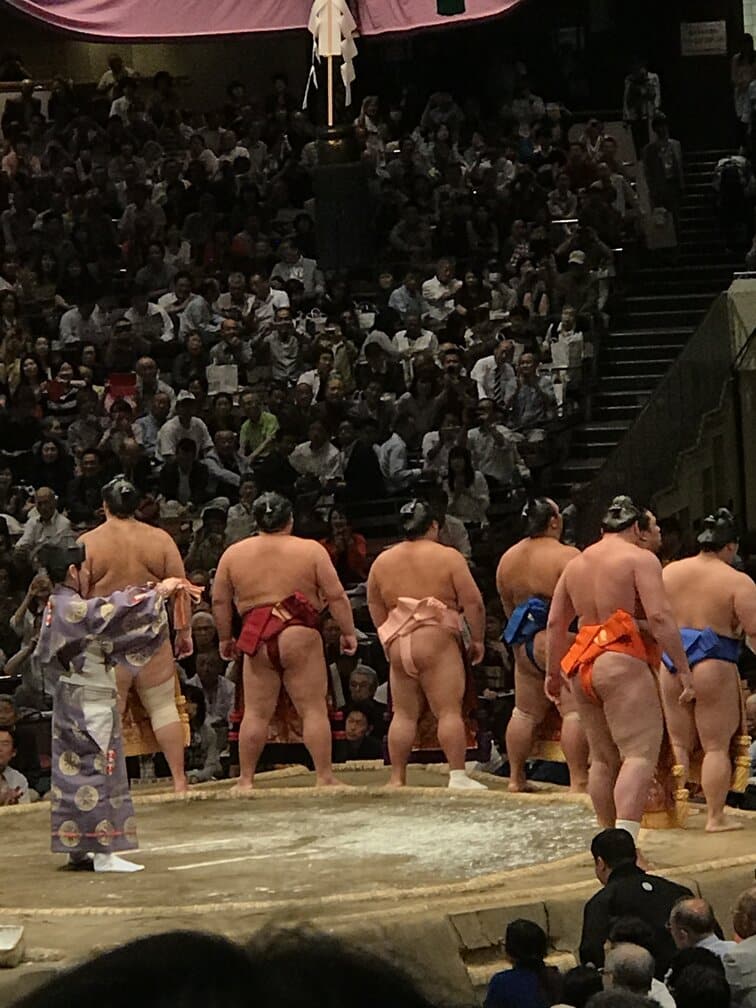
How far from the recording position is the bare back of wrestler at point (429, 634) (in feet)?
22.2

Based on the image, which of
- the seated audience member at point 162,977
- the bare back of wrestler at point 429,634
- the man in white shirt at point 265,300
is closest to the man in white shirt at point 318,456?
the man in white shirt at point 265,300

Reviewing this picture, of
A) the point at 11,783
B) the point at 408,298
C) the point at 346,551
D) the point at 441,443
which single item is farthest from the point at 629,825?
the point at 408,298

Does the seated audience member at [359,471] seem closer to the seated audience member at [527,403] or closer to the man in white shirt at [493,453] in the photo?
the man in white shirt at [493,453]

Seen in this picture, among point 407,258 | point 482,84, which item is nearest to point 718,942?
point 407,258

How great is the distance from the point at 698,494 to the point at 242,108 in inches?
156

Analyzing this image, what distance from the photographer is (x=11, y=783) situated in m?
7.09

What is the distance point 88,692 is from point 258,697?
1492mm

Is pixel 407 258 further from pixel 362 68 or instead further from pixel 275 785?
pixel 275 785

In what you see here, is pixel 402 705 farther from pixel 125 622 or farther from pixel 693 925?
pixel 693 925

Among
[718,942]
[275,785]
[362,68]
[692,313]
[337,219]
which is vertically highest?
[362,68]

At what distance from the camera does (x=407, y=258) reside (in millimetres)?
11023

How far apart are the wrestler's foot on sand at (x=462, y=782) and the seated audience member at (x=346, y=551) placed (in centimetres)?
165

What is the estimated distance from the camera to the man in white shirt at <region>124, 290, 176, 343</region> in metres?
10.5

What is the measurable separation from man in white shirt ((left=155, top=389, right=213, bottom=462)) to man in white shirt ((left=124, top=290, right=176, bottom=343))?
Result: 3.66 feet
